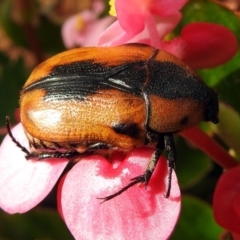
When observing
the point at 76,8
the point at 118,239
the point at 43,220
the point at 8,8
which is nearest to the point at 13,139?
the point at 118,239

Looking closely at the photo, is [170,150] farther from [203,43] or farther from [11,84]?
[11,84]

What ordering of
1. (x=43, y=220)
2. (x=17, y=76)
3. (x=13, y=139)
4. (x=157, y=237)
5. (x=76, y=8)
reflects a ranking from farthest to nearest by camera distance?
(x=76, y=8) < (x=17, y=76) < (x=43, y=220) < (x=13, y=139) < (x=157, y=237)

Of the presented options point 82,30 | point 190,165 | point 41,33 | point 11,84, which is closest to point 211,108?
point 190,165

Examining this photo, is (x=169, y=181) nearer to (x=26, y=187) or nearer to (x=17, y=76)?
(x=26, y=187)

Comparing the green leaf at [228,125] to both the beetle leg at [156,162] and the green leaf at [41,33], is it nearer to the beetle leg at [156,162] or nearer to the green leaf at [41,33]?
the beetle leg at [156,162]

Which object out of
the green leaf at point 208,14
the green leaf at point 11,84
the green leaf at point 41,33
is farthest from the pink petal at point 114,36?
the green leaf at point 41,33

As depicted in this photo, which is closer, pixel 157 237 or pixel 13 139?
pixel 157 237

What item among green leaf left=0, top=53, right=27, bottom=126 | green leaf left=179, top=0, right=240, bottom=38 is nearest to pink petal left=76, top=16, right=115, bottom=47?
green leaf left=0, top=53, right=27, bottom=126
